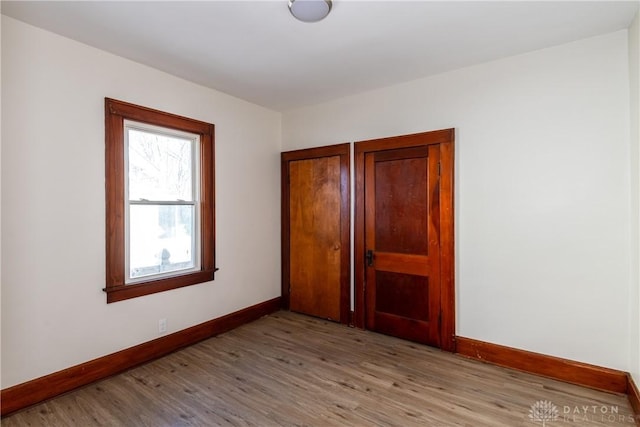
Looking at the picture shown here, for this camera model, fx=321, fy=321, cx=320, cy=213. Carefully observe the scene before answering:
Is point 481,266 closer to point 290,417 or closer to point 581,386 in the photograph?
point 581,386

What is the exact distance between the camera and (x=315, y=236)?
4.01 meters

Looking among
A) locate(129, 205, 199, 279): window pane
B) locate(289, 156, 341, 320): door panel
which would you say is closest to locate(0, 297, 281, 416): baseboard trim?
locate(129, 205, 199, 279): window pane

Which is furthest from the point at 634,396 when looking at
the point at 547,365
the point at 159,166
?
the point at 159,166

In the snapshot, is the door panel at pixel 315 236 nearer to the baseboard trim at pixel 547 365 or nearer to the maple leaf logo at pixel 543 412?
the baseboard trim at pixel 547 365

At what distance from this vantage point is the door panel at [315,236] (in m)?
3.85

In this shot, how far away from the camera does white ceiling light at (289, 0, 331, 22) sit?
197cm

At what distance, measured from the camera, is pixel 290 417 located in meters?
2.13

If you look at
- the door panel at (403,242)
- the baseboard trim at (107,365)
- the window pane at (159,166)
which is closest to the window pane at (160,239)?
the window pane at (159,166)

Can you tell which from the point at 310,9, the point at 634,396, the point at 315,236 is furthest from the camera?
the point at 315,236

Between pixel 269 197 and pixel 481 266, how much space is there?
2585 mm

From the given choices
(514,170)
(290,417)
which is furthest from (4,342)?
(514,170)

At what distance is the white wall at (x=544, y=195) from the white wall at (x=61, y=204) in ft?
8.95

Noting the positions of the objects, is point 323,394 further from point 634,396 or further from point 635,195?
point 635,195

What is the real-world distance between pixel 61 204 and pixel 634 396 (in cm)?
423
